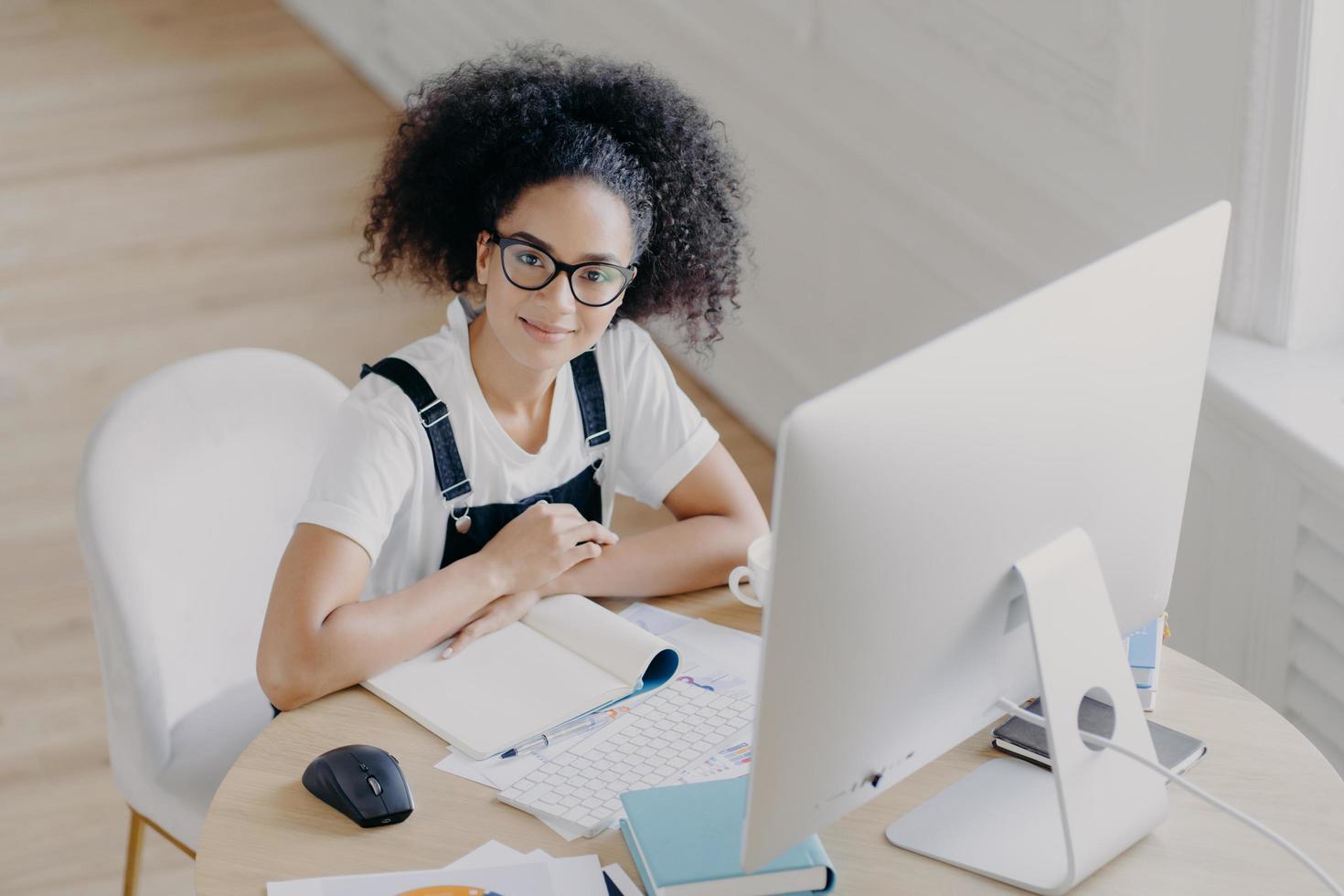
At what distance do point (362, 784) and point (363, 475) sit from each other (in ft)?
1.17

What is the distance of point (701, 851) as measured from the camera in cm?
128

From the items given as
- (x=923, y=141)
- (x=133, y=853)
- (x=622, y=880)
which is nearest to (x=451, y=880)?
(x=622, y=880)

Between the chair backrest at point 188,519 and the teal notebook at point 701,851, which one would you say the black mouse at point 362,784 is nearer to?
the teal notebook at point 701,851

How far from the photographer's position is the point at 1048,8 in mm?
2359

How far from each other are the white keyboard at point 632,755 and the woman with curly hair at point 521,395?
192mm

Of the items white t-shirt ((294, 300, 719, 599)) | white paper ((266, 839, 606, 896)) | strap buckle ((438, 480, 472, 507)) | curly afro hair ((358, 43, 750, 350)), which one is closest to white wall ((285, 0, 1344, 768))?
curly afro hair ((358, 43, 750, 350))

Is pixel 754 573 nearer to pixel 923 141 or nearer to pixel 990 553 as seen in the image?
pixel 990 553

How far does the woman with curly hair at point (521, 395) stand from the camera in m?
1.57

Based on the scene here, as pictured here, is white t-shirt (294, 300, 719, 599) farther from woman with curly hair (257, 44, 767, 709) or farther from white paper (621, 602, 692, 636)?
white paper (621, 602, 692, 636)

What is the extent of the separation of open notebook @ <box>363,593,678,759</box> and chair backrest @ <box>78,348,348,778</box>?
324 millimetres

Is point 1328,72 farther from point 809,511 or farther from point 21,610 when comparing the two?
point 21,610

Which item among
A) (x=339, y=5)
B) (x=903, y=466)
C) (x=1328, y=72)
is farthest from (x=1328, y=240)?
(x=339, y=5)

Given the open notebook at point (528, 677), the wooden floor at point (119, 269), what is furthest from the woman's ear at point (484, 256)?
the wooden floor at point (119, 269)

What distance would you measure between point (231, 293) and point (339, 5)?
1.68 meters
